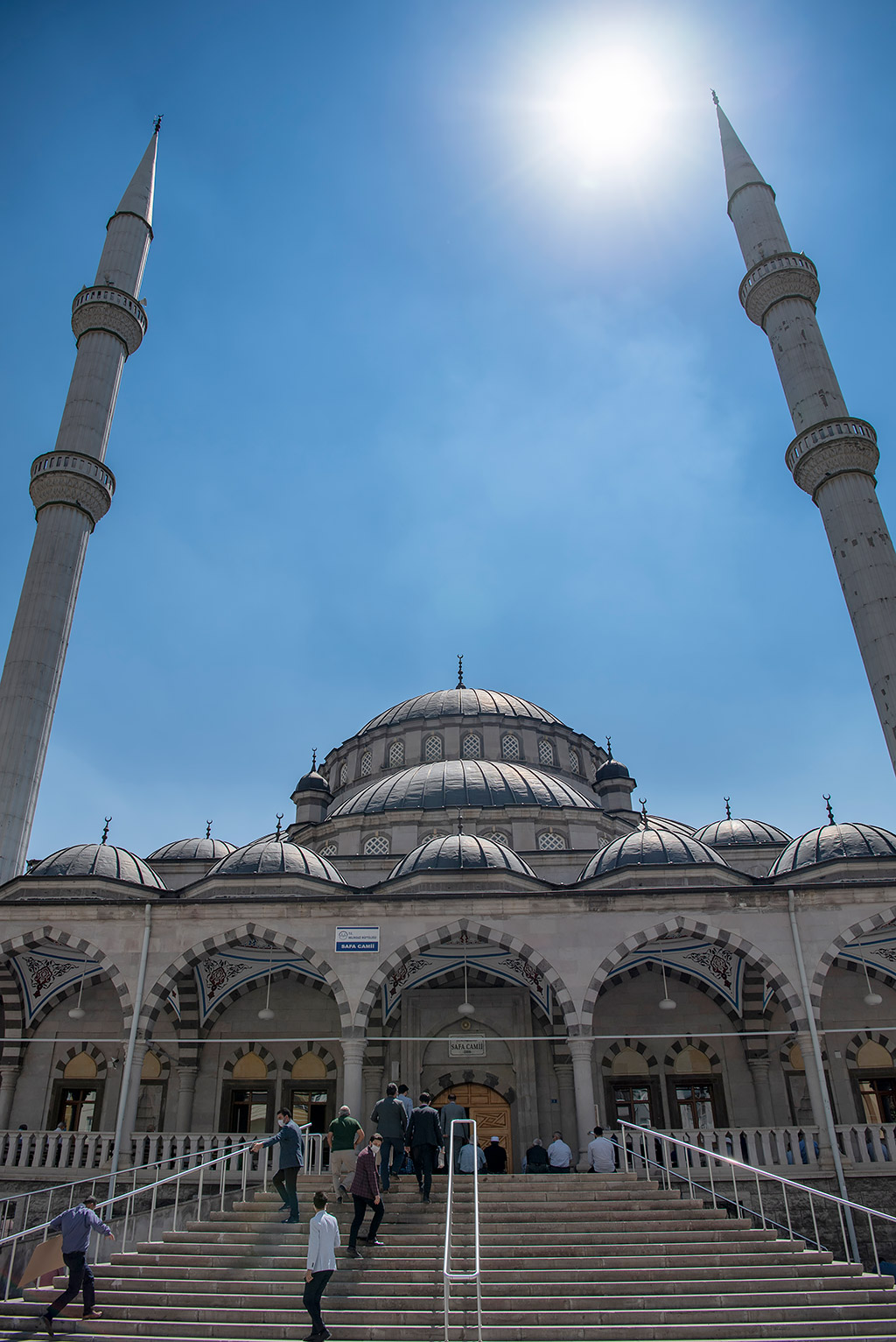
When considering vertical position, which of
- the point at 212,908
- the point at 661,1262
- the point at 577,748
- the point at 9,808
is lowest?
the point at 661,1262

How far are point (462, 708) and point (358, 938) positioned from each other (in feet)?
38.9

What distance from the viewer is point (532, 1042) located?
14172 millimetres

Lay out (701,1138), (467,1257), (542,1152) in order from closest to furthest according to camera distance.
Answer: (467,1257), (542,1152), (701,1138)

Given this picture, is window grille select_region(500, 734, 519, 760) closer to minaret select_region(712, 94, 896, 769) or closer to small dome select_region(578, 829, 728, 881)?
small dome select_region(578, 829, 728, 881)

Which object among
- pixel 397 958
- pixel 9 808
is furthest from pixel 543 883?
pixel 9 808

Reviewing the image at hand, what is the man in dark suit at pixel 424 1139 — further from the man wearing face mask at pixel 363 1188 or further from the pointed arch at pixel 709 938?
the pointed arch at pixel 709 938

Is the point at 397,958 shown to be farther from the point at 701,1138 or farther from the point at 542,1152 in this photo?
the point at 701,1138

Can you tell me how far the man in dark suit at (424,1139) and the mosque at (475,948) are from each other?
3512mm

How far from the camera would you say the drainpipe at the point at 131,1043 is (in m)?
11.1

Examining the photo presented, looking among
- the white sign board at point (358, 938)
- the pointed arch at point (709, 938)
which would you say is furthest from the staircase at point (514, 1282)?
the white sign board at point (358, 938)

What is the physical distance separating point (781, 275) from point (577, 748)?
39.1 ft

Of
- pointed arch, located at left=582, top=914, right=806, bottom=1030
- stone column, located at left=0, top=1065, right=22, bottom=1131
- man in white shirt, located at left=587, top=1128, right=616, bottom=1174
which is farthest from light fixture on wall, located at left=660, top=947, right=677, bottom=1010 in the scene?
stone column, located at left=0, top=1065, right=22, bottom=1131

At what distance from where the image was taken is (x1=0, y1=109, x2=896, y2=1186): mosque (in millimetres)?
12055

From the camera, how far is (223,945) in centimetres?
1232
